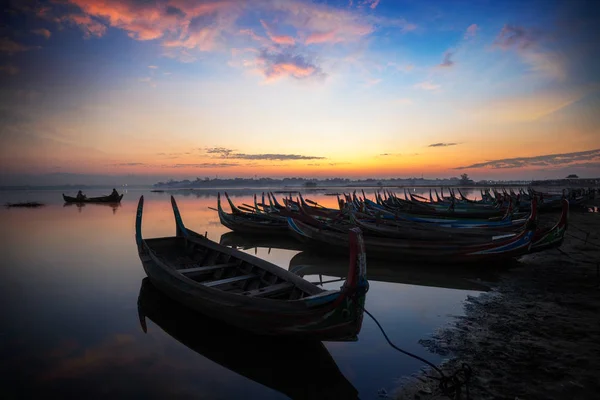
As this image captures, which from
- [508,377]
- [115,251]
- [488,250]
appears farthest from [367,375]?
[115,251]

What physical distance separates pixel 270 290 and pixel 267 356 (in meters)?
1.04

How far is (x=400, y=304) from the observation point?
23.3 ft

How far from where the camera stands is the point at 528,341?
4.74m

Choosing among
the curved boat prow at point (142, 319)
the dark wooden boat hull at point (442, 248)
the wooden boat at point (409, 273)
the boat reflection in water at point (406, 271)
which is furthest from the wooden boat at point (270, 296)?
the dark wooden boat hull at point (442, 248)

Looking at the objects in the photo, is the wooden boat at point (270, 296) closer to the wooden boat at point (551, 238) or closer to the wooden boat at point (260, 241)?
the wooden boat at point (260, 241)

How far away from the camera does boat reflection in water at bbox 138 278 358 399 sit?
13.7ft

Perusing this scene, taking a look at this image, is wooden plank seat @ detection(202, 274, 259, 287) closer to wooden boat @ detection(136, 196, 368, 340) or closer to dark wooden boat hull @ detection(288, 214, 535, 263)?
wooden boat @ detection(136, 196, 368, 340)

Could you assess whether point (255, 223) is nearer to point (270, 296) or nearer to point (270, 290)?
point (270, 296)

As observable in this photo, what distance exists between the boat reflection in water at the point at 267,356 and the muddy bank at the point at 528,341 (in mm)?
998

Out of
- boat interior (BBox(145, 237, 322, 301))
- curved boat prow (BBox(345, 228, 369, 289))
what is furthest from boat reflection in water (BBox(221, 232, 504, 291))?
curved boat prow (BBox(345, 228, 369, 289))

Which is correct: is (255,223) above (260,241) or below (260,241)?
above

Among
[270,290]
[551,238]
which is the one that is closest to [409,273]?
[551,238]

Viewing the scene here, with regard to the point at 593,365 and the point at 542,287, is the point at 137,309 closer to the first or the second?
the point at 593,365

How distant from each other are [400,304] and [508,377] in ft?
10.6
